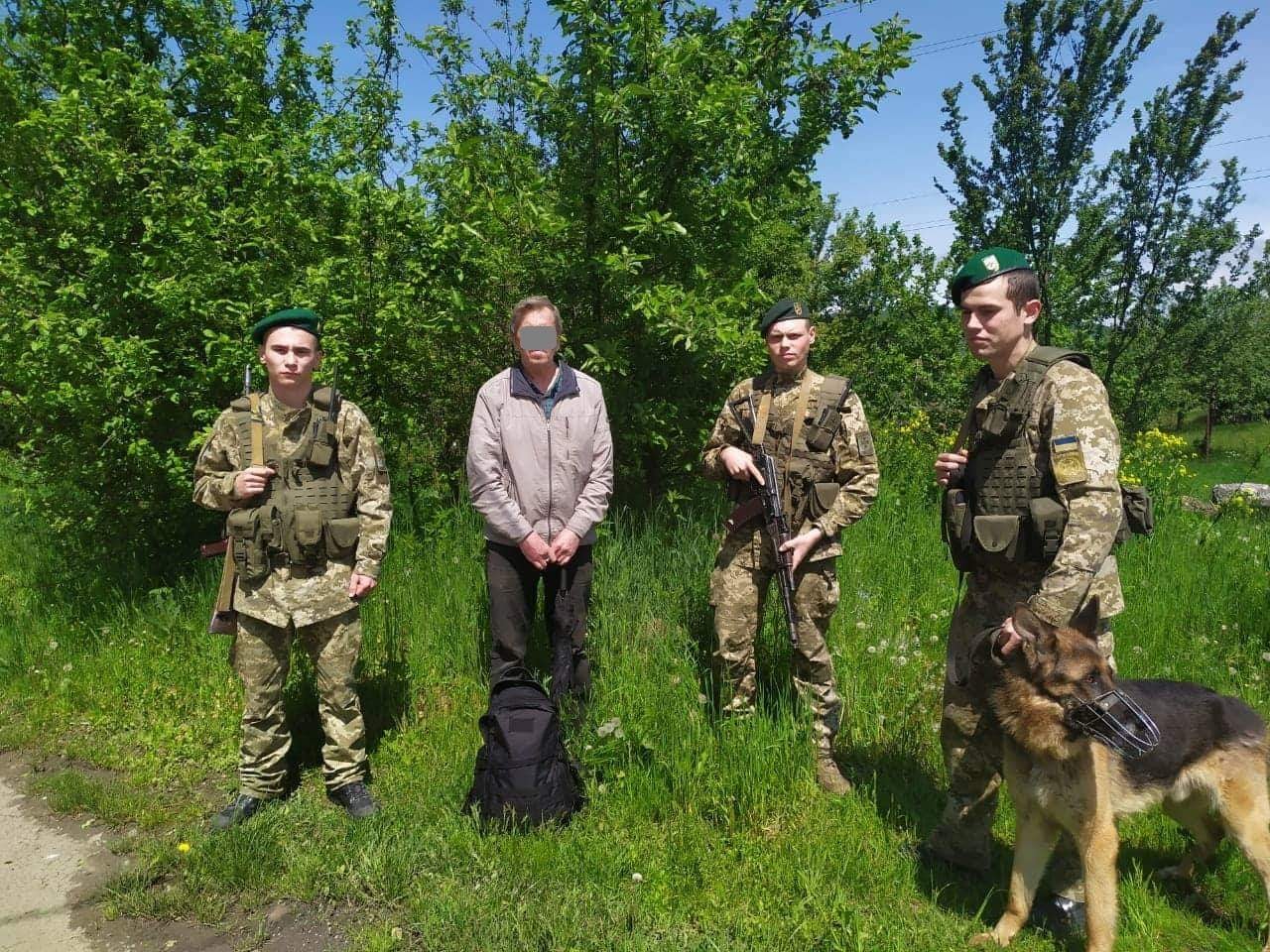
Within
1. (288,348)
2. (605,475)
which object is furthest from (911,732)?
(288,348)

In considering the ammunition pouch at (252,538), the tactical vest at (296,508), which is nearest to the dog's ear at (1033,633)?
the tactical vest at (296,508)

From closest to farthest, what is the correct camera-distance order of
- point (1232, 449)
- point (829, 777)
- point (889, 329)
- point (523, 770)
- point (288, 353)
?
point (523, 770) < point (288, 353) < point (829, 777) < point (889, 329) < point (1232, 449)

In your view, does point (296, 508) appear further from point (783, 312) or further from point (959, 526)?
point (959, 526)

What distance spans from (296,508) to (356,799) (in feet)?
4.39

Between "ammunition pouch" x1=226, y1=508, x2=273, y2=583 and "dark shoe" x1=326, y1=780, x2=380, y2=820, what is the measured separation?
106 cm

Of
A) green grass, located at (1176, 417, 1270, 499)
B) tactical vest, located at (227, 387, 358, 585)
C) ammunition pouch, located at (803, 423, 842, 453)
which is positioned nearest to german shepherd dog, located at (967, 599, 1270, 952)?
ammunition pouch, located at (803, 423, 842, 453)

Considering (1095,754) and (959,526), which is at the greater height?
(959,526)

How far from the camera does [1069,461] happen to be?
8.23ft

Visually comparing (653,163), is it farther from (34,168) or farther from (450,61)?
(34,168)

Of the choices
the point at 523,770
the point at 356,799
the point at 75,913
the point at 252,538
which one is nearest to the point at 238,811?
the point at 356,799

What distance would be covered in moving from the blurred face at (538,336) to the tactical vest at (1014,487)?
185 centimetres

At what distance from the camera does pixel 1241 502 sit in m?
7.22

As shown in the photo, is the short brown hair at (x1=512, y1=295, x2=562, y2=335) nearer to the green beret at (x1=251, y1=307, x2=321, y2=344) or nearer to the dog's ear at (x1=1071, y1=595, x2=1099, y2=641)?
the green beret at (x1=251, y1=307, x2=321, y2=344)

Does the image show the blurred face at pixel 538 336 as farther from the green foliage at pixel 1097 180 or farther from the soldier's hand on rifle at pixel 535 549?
the green foliage at pixel 1097 180
